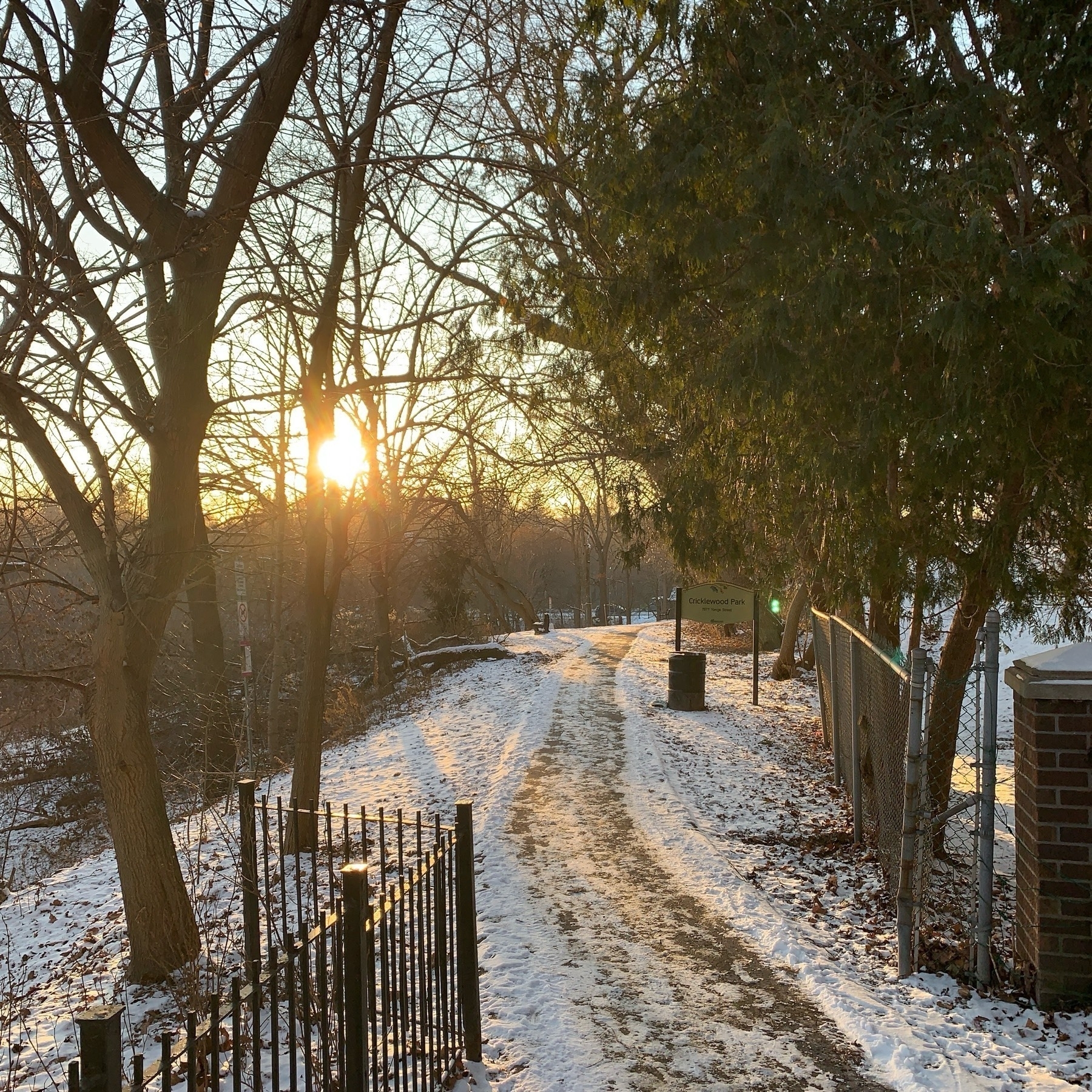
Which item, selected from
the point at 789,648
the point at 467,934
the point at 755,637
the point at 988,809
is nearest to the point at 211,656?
the point at 755,637

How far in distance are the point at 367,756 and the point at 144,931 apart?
8080 mm

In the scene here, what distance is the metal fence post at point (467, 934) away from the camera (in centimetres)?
447

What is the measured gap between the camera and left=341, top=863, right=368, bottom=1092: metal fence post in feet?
10.5

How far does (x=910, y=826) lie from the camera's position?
5.27 meters

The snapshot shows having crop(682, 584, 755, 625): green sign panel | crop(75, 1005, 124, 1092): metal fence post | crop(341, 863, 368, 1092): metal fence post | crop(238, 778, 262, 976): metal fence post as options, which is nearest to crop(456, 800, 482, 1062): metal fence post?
crop(341, 863, 368, 1092): metal fence post

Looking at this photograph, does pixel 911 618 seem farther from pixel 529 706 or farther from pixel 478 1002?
pixel 529 706

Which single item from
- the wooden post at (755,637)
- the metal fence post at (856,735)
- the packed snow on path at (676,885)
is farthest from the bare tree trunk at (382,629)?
the metal fence post at (856,735)

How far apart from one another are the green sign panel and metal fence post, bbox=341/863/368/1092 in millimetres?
14949

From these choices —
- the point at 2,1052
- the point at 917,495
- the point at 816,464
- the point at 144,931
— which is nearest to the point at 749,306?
the point at 816,464

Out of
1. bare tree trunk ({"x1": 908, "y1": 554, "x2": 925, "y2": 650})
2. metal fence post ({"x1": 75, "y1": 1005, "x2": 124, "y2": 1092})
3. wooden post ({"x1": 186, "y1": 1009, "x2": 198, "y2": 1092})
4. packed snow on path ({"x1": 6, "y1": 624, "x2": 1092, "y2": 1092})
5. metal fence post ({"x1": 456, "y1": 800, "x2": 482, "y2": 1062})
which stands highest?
bare tree trunk ({"x1": 908, "y1": 554, "x2": 925, "y2": 650})

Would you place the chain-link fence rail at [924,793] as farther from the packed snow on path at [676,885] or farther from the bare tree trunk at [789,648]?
the bare tree trunk at [789,648]

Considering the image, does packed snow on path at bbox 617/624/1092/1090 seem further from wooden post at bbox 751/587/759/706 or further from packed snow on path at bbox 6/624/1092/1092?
wooden post at bbox 751/587/759/706

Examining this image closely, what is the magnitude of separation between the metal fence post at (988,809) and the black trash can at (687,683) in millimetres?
11178

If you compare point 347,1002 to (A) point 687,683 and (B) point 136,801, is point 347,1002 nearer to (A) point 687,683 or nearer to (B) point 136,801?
(B) point 136,801
